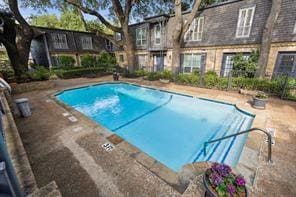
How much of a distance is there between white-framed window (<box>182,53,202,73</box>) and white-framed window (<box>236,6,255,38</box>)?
3.29m

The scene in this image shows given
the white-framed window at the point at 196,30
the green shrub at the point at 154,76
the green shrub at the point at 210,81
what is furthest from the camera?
the green shrub at the point at 154,76

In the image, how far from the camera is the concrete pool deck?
2455 millimetres

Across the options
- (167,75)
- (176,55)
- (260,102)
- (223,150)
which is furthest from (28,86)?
(260,102)

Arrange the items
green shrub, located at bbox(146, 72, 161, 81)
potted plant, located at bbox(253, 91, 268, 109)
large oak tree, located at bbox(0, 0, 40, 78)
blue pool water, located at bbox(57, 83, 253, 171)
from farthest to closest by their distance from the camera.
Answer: green shrub, located at bbox(146, 72, 161, 81) → large oak tree, located at bbox(0, 0, 40, 78) → potted plant, located at bbox(253, 91, 268, 109) → blue pool water, located at bbox(57, 83, 253, 171)

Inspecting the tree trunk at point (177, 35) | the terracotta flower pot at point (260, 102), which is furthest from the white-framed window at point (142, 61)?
the terracotta flower pot at point (260, 102)

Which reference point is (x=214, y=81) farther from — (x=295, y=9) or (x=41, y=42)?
(x=41, y=42)

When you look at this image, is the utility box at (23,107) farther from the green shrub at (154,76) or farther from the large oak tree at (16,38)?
the green shrub at (154,76)

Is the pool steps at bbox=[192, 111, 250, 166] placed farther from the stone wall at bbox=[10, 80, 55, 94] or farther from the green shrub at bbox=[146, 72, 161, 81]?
the stone wall at bbox=[10, 80, 55, 94]

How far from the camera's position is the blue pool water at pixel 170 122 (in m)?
4.44

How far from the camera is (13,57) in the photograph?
34.2 ft

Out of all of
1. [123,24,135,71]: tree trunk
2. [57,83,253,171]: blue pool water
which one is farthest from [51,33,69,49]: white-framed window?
[57,83,253,171]: blue pool water

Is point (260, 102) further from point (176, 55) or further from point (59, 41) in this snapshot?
point (59, 41)

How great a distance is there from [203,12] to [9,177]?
14616mm

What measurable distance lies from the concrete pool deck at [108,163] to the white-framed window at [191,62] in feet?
29.0
